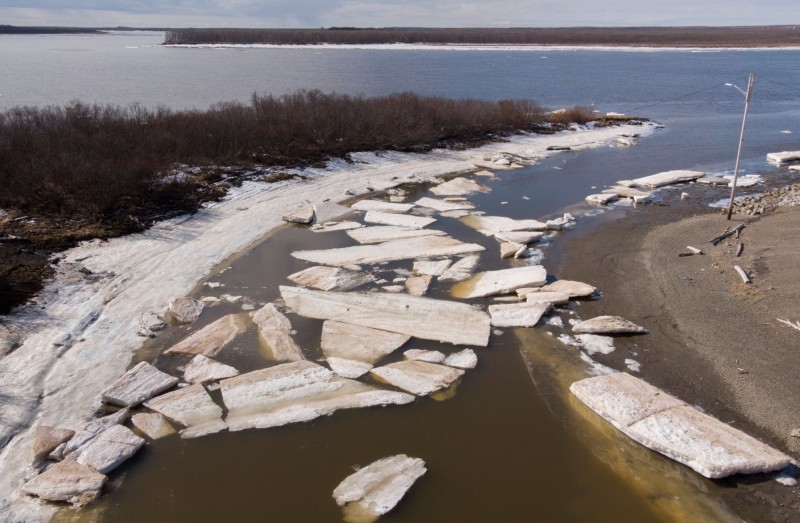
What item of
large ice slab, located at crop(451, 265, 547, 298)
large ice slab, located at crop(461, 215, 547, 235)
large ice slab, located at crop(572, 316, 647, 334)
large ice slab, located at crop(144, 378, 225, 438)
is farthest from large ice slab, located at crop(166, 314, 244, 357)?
large ice slab, located at crop(461, 215, 547, 235)

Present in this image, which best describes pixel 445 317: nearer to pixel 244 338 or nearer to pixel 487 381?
pixel 487 381

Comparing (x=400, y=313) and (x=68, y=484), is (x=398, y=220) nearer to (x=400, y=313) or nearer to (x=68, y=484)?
(x=400, y=313)

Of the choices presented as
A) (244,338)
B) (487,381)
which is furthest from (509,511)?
(244,338)

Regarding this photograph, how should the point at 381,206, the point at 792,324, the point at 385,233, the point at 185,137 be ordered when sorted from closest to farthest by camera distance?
the point at 792,324 < the point at 385,233 < the point at 381,206 < the point at 185,137

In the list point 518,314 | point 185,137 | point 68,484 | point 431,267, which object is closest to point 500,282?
point 518,314

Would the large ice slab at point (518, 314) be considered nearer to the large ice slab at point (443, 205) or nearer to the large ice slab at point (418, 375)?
the large ice slab at point (418, 375)

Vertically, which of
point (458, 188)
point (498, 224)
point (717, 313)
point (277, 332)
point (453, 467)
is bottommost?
point (453, 467)

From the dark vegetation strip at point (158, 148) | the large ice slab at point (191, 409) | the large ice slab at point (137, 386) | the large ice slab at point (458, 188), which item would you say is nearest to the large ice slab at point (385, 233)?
the large ice slab at point (458, 188)
